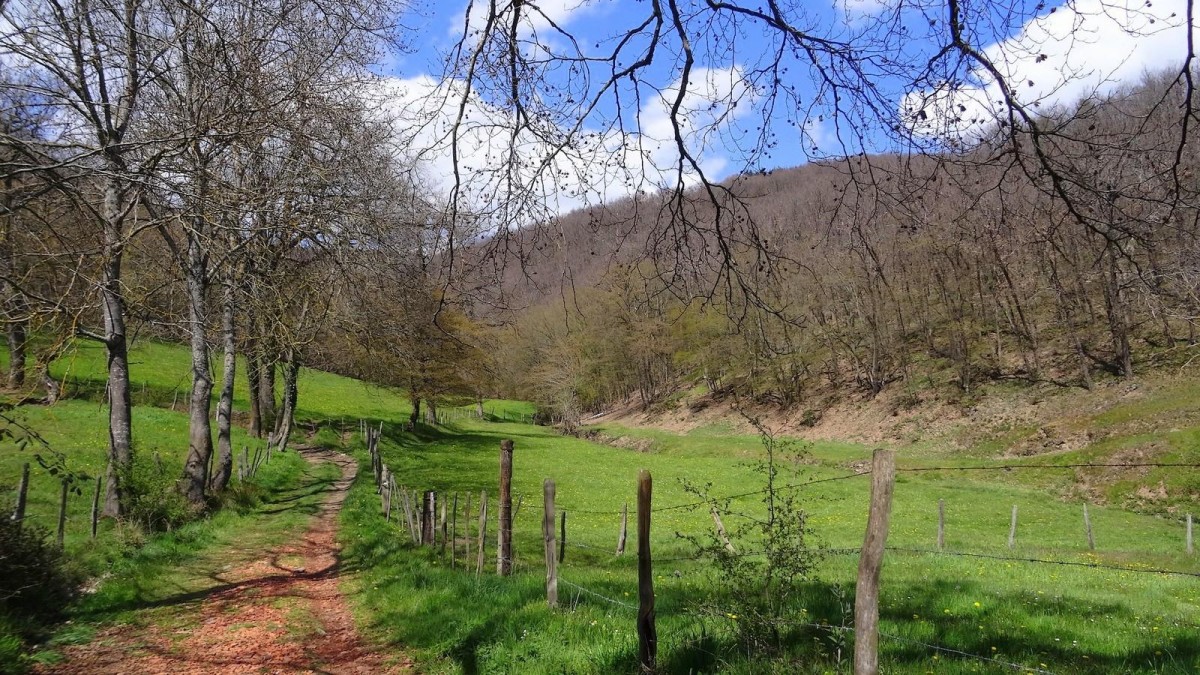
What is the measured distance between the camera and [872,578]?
11.0ft

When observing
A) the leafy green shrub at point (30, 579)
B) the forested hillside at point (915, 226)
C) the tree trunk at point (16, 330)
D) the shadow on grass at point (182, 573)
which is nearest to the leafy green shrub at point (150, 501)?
the shadow on grass at point (182, 573)

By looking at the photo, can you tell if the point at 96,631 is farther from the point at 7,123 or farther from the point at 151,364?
the point at 151,364

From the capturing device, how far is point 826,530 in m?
19.6

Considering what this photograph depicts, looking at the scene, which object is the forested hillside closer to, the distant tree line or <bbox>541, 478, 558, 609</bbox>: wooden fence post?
the distant tree line

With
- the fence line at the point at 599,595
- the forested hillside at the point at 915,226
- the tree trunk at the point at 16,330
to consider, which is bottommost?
the fence line at the point at 599,595

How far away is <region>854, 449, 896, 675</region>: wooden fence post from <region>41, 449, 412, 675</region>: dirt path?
462 centimetres

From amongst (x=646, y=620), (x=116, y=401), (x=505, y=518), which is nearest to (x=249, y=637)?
(x=505, y=518)

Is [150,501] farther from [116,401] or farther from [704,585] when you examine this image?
[704,585]

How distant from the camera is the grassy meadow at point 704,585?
4.85 metres

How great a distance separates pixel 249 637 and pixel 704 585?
5.16 m

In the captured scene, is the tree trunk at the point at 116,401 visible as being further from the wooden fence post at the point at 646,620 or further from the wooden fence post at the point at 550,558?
the wooden fence post at the point at 646,620

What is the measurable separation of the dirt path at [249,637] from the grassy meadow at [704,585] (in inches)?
15.1

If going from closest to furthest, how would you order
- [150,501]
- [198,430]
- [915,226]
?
[915,226] < [150,501] < [198,430]

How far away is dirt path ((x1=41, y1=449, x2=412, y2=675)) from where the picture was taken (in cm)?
630
